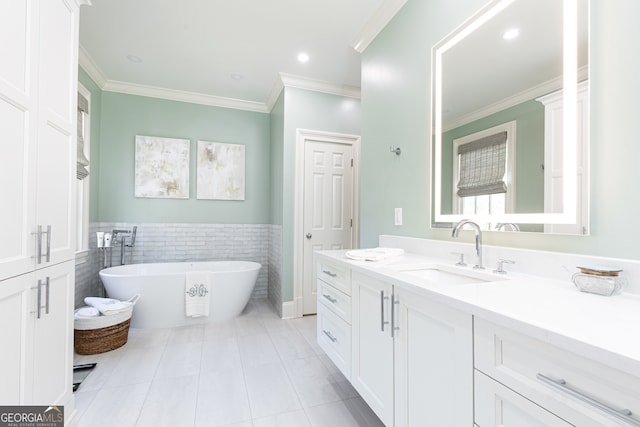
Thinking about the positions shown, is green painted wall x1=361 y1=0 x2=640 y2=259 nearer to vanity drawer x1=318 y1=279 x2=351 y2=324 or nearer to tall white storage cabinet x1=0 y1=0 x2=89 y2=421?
vanity drawer x1=318 y1=279 x2=351 y2=324

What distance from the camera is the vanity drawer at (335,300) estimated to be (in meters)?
1.66

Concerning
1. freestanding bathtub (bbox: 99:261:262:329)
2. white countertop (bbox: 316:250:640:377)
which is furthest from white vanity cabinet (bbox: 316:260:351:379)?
freestanding bathtub (bbox: 99:261:262:329)

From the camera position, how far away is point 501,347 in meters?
0.76

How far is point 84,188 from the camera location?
3.21 m

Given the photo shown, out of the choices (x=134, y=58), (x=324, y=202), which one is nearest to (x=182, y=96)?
(x=134, y=58)

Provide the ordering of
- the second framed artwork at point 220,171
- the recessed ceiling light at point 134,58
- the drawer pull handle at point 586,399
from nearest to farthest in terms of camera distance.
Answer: the drawer pull handle at point 586,399
the recessed ceiling light at point 134,58
the second framed artwork at point 220,171

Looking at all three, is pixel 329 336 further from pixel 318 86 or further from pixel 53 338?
pixel 318 86

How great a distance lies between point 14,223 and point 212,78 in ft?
9.34

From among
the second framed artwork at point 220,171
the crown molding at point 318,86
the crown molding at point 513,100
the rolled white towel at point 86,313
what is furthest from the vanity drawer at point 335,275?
the second framed artwork at point 220,171

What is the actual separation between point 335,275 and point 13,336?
1.50 m

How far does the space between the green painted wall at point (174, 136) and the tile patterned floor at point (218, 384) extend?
1605mm

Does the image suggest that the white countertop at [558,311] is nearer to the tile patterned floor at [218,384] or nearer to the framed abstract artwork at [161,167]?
the tile patterned floor at [218,384]

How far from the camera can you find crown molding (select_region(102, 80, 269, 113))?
363 centimetres

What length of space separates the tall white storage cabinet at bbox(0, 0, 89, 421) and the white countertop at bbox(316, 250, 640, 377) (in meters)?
1.56
